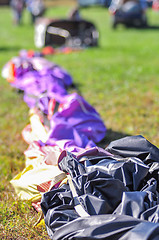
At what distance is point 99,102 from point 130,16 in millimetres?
13502

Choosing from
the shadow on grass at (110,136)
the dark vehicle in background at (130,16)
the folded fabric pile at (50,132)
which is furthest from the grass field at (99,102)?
the dark vehicle in background at (130,16)

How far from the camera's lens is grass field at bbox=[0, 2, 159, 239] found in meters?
2.92

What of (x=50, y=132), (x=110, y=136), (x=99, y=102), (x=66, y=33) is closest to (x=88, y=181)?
(x=50, y=132)

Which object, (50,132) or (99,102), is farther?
(99,102)

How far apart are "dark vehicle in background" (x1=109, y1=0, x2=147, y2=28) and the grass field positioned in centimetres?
679

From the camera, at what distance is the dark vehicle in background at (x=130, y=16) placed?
1792cm

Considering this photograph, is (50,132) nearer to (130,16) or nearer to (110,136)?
(110,136)

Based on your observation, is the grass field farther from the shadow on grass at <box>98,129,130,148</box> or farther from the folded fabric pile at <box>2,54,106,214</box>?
the folded fabric pile at <box>2,54,106,214</box>

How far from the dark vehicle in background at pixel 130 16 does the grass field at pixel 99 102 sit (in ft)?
22.3

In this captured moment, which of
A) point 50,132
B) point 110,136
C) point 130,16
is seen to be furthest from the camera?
point 130,16

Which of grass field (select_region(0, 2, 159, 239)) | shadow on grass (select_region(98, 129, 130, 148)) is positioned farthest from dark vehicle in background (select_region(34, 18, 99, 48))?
shadow on grass (select_region(98, 129, 130, 148))

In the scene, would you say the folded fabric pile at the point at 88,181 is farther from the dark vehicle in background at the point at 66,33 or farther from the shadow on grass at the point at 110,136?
the dark vehicle in background at the point at 66,33

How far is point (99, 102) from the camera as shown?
5812 millimetres

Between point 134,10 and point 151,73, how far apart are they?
11875 millimetres
